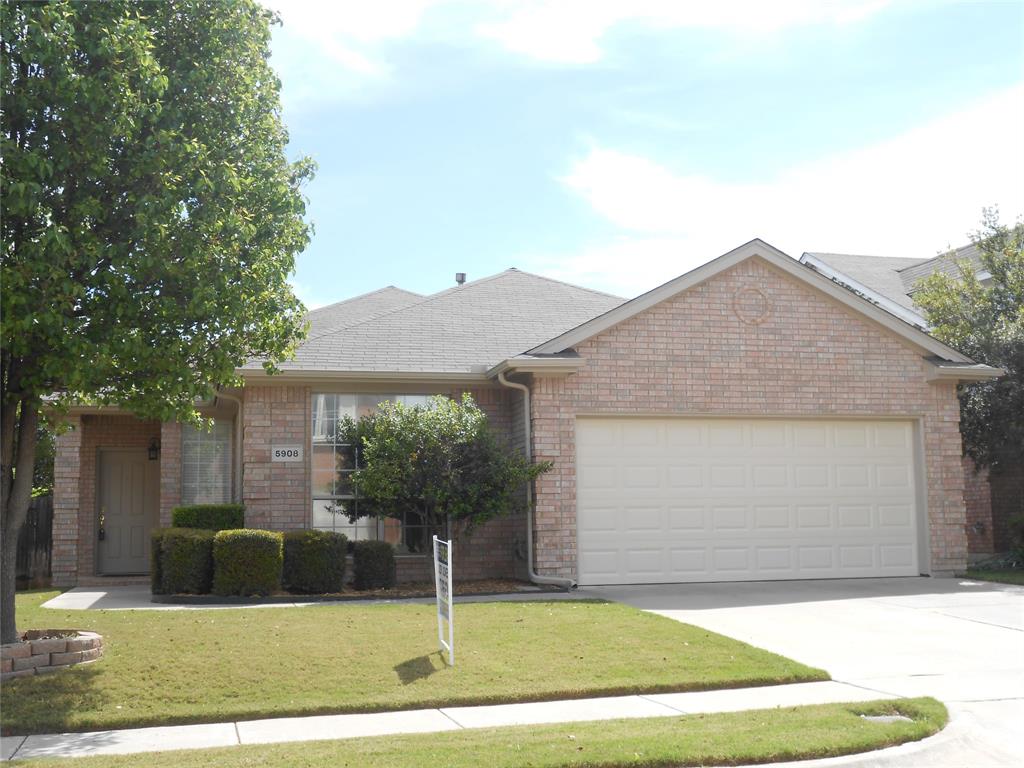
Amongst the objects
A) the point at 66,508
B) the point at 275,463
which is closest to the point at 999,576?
the point at 275,463

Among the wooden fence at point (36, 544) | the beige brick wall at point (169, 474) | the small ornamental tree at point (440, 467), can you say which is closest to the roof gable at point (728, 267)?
the small ornamental tree at point (440, 467)

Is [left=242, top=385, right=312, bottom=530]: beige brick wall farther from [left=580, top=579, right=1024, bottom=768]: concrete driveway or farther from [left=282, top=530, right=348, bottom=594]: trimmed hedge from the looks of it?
[left=580, top=579, right=1024, bottom=768]: concrete driveway

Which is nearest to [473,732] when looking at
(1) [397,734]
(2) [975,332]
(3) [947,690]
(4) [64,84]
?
(1) [397,734]

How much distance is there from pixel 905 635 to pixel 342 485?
334 inches

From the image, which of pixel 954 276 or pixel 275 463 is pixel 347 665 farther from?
pixel 954 276

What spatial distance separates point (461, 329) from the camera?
17.7 m

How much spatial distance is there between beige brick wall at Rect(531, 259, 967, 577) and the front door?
8.30 metres

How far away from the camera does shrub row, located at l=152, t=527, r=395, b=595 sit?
13.5m

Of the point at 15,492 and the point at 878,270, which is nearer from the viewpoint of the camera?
the point at 15,492

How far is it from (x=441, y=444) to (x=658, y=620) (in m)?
4.40

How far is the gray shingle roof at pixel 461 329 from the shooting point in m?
16.0

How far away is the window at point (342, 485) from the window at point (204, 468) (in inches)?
107

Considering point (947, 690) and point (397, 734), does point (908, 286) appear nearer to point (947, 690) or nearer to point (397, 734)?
point (947, 690)

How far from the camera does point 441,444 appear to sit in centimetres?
1455
